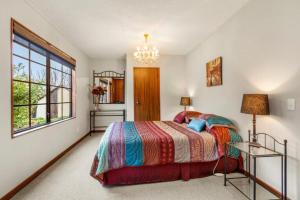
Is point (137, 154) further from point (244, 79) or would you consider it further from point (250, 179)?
point (244, 79)

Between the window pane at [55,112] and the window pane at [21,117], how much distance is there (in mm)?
777

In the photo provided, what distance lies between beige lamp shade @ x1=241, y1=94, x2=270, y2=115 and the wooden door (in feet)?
11.2

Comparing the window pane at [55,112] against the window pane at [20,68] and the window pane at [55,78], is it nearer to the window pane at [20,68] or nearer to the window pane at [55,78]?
the window pane at [55,78]

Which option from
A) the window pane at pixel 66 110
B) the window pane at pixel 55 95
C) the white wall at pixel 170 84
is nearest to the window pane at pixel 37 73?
the window pane at pixel 55 95

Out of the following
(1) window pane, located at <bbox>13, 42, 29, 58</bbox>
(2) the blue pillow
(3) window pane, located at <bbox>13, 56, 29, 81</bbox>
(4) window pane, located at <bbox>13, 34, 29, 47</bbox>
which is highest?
(4) window pane, located at <bbox>13, 34, 29, 47</bbox>

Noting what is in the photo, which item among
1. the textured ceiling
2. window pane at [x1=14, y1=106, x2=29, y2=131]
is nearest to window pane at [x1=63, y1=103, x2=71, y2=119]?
window pane at [x1=14, y1=106, x2=29, y2=131]

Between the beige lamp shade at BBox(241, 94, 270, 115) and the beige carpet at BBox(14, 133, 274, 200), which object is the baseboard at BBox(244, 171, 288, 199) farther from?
the beige lamp shade at BBox(241, 94, 270, 115)

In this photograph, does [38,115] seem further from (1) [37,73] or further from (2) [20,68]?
(2) [20,68]

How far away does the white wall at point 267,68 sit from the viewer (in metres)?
1.85

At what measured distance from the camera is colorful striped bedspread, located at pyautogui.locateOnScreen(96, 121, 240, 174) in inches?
89.0

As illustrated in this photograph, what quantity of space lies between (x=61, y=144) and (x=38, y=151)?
854 mm

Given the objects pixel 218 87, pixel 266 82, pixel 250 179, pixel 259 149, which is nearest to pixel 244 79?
pixel 266 82

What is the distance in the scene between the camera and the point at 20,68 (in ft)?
7.87

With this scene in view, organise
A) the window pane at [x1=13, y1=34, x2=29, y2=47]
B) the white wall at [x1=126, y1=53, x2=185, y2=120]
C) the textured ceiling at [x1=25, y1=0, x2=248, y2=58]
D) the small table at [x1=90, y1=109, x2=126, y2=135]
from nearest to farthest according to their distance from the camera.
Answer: the window pane at [x1=13, y1=34, x2=29, y2=47]
the textured ceiling at [x1=25, y1=0, x2=248, y2=58]
the white wall at [x1=126, y1=53, x2=185, y2=120]
the small table at [x1=90, y1=109, x2=126, y2=135]
